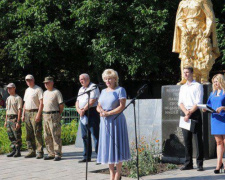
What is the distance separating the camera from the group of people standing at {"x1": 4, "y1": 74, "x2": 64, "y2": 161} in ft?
33.0

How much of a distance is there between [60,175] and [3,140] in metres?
4.66

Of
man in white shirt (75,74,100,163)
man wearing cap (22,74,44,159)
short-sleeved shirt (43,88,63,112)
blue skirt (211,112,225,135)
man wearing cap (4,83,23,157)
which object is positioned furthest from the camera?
man wearing cap (4,83,23,157)

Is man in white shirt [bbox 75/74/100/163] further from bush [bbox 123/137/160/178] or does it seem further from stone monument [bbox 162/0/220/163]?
stone monument [bbox 162/0/220/163]

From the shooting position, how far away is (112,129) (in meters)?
6.83

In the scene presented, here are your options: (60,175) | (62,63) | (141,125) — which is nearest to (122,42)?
(62,63)

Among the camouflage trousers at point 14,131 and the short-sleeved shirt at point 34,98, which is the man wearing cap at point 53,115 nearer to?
the short-sleeved shirt at point 34,98

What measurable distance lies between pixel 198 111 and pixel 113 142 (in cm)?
208

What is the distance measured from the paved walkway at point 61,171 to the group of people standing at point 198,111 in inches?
12.0

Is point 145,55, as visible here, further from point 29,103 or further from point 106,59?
point 29,103

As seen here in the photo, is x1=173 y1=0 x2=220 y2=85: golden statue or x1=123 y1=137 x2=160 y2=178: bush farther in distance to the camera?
x1=173 y1=0 x2=220 y2=85: golden statue

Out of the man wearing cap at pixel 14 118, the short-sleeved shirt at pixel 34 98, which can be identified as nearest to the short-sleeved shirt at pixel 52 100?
the short-sleeved shirt at pixel 34 98

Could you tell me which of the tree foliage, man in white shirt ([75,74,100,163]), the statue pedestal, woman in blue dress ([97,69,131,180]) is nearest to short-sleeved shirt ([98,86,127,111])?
woman in blue dress ([97,69,131,180])

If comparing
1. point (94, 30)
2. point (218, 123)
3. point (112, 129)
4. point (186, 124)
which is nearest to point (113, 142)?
point (112, 129)

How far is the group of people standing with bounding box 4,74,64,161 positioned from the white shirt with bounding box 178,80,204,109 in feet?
9.22
